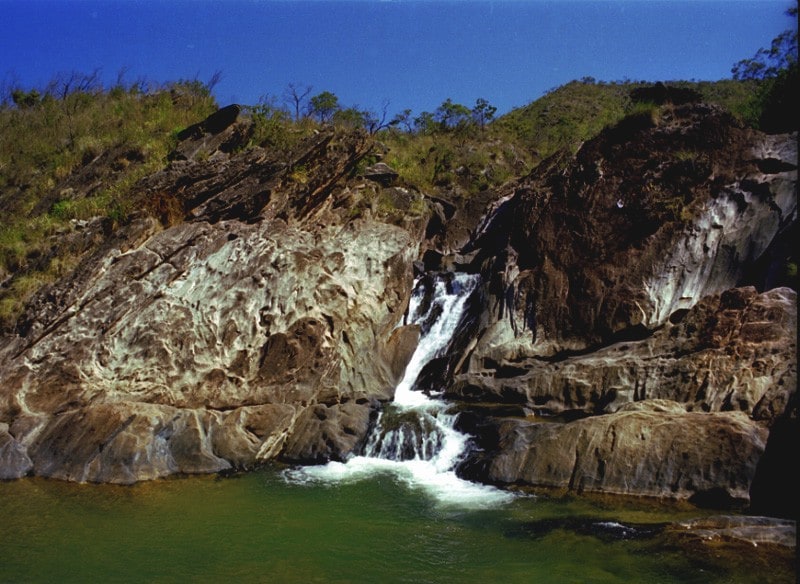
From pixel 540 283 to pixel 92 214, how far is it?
1404 cm

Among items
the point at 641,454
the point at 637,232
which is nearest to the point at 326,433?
the point at 641,454

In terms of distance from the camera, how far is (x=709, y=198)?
1780 centimetres

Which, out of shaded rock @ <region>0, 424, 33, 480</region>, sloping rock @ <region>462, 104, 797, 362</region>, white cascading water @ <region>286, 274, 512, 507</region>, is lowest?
shaded rock @ <region>0, 424, 33, 480</region>

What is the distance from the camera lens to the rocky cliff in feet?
42.9

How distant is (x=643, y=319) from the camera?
1705cm

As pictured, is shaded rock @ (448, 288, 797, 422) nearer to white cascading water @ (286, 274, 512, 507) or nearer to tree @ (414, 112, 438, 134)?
white cascading water @ (286, 274, 512, 507)

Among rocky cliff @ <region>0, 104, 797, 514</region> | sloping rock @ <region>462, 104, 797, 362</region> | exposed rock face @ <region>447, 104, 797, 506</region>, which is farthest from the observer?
sloping rock @ <region>462, 104, 797, 362</region>

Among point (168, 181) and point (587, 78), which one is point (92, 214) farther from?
point (587, 78)

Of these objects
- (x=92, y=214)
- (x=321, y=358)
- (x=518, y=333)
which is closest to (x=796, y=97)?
(x=518, y=333)

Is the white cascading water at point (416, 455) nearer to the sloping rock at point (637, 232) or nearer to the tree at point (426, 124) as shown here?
the sloping rock at point (637, 232)

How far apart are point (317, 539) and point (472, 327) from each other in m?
10.3

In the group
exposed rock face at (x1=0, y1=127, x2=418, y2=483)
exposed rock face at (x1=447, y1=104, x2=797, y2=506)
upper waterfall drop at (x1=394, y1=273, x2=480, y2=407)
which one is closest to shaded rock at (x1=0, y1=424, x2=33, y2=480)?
exposed rock face at (x1=0, y1=127, x2=418, y2=483)

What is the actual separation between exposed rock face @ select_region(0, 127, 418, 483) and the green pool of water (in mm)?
1510

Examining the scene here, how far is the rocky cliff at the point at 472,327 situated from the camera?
13.1 metres
